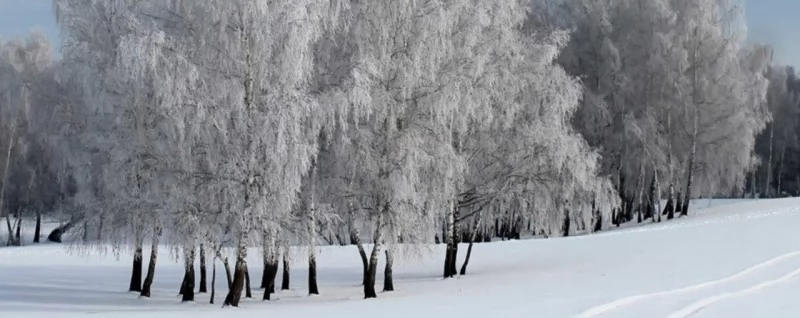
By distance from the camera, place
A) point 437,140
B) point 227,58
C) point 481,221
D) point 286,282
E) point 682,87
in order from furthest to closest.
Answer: point 682,87
point 481,221
point 286,282
point 437,140
point 227,58

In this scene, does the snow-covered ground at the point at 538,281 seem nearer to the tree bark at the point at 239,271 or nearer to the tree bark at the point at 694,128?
the tree bark at the point at 239,271

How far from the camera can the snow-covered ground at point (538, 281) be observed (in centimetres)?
1426

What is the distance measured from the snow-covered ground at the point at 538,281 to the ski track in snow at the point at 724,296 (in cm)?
4

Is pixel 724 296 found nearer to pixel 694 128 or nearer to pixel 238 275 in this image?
pixel 238 275

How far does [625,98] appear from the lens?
38.8m

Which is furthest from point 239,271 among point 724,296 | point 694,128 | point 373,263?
point 694,128

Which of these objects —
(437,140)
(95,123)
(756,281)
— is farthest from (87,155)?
(756,281)

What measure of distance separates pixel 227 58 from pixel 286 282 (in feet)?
27.5

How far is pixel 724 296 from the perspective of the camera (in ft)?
49.9

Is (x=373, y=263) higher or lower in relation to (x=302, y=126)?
lower

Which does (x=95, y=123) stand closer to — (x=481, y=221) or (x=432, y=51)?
(x=432, y=51)

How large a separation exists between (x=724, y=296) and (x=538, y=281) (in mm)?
5899

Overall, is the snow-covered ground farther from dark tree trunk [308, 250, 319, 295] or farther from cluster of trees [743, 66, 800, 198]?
cluster of trees [743, 66, 800, 198]

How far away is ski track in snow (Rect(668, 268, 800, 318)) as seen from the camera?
13172 millimetres
